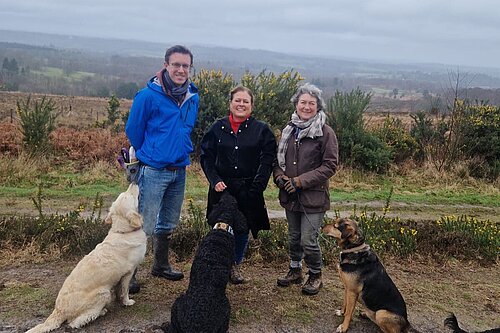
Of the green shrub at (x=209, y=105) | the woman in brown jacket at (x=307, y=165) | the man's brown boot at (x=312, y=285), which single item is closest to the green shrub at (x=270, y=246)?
the man's brown boot at (x=312, y=285)

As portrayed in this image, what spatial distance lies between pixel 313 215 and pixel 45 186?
6.97m

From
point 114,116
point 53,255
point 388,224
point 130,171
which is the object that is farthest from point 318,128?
point 114,116

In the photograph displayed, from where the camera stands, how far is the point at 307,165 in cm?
445

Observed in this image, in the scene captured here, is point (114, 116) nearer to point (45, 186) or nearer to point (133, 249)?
point (45, 186)

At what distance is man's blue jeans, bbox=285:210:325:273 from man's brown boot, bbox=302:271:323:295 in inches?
2.7

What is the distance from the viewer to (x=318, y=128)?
14.2 feet

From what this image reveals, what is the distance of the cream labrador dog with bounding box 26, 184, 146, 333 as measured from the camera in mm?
3814

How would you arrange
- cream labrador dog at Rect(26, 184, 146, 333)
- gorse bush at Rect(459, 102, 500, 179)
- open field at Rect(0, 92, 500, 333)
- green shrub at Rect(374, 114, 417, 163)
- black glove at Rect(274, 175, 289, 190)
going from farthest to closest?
1. green shrub at Rect(374, 114, 417, 163)
2. gorse bush at Rect(459, 102, 500, 179)
3. black glove at Rect(274, 175, 289, 190)
4. open field at Rect(0, 92, 500, 333)
5. cream labrador dog at Rect(26, 184, 146, 333)

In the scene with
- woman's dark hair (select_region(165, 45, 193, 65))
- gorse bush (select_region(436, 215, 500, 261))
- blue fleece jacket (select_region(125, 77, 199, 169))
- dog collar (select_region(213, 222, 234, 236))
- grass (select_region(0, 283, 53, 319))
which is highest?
woman's dark hair (select_region(165, 45, 193, 65))

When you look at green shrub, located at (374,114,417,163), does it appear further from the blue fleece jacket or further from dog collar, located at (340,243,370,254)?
the blue fleece jacket

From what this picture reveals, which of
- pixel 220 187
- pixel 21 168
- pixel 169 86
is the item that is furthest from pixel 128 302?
pixel 21 168

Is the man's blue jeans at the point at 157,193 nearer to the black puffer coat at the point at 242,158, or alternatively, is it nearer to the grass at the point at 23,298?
the black puffer coat at the point at 242,158

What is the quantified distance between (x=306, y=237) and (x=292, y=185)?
0.62 metres

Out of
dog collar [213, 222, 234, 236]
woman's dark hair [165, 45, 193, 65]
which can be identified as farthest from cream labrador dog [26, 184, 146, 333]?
woman's dark hair [165, 45, 193, 65]
